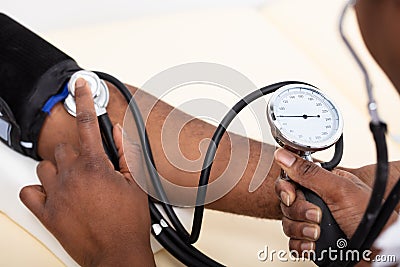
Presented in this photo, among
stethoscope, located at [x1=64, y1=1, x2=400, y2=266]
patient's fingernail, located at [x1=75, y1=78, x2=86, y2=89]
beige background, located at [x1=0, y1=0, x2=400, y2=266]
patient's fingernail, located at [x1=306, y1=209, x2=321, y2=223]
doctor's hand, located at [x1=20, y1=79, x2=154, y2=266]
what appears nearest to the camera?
stethoscope, located at [x1=64, y1=1, x2=400, y2=266]

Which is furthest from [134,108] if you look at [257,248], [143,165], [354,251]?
Answer: [354,251]

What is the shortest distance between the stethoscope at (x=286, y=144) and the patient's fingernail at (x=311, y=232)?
15 millimetres

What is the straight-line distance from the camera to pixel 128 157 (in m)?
1.10

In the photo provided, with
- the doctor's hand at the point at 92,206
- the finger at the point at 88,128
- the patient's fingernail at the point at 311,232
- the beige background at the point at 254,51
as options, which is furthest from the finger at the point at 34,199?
the patient's fingernail at the point at 311,232

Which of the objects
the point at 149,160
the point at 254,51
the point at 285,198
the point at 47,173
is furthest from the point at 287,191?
the point at 254,51

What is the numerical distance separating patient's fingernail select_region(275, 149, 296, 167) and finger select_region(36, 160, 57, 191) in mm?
393

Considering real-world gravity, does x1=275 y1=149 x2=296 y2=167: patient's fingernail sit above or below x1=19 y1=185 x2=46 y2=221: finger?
above

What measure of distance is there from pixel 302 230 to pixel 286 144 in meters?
0.12

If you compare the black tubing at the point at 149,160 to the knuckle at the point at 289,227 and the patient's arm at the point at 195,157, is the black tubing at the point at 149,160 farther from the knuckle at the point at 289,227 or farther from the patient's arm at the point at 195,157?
the knuckle at the point at 289,227

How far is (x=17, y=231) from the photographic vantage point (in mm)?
1169

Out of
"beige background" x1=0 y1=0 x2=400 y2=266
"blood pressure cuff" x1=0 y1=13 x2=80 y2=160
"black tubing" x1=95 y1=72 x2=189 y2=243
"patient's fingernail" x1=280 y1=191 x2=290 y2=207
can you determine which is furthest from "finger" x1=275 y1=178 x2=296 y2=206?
"blood pressure cuff" x1=0 y1=13 x2=80 y2=160

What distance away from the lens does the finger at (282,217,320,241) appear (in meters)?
0.87

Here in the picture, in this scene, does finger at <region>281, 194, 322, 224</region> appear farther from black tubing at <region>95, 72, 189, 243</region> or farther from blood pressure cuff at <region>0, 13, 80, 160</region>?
blood pressure cuff at <region>0, 13, 80, 160</region>

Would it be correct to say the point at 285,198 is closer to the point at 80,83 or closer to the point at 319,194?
the point at 319,194
